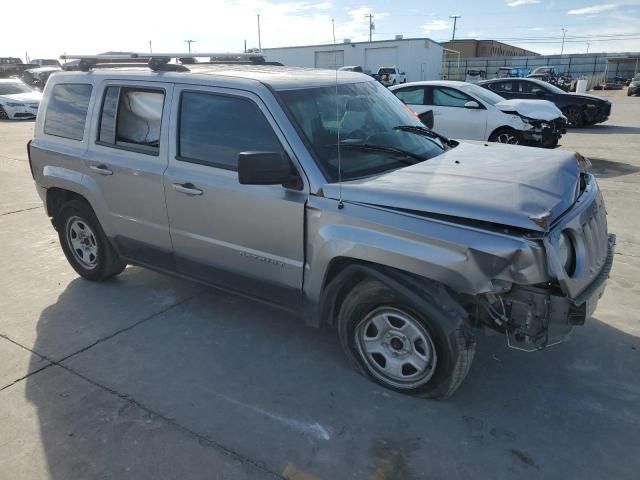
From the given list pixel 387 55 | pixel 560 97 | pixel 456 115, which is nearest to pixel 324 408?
pixel 456 115

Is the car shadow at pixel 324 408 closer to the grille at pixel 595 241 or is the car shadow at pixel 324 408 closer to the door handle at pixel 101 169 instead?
the grille at pixel 595 241

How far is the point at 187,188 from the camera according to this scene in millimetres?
3682

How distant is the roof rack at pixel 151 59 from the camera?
4.05 m

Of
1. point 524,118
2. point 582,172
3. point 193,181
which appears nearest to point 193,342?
point 193,181

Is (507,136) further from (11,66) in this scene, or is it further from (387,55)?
(11,66)

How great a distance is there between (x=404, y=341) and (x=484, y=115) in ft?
27.5

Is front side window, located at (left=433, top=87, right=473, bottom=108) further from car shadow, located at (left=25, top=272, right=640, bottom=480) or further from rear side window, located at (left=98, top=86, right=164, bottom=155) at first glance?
rear side window, located at (left=98, top=86, right=164, bottom=155)

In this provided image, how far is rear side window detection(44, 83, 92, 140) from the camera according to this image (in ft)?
14.5

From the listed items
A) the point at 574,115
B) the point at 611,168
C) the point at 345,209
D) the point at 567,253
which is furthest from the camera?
the point at 574,115

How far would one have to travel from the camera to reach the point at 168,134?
3779 mm

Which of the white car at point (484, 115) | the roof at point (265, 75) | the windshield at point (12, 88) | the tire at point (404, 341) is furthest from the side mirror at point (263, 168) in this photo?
the windshield at point (12, 88)

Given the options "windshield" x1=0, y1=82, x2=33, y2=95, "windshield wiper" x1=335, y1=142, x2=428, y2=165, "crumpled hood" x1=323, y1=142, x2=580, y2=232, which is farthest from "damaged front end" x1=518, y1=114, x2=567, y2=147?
"windshield" x1=0, y1=82, x2=33, y2=95

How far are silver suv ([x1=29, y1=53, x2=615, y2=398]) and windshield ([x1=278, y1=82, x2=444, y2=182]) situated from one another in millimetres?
14

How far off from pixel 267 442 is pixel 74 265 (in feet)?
10.4
